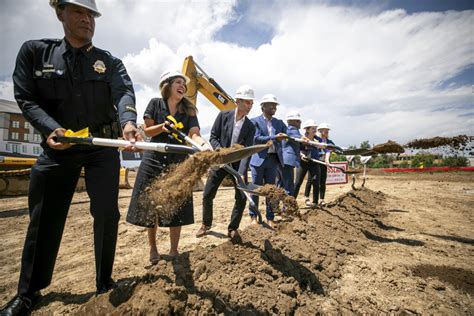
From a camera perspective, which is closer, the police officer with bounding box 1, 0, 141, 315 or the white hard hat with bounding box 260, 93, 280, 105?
the police officer with bounding box 1, 0, 141, 315

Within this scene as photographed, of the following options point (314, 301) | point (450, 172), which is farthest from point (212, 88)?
point (450, 172)

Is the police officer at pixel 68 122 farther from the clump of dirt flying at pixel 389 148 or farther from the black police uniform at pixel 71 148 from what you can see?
the clump of dirt flying at pixel 389 148

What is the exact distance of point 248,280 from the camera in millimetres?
2082

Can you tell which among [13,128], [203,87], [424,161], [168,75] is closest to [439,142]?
[168,75]

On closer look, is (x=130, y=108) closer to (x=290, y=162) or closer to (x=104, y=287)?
(x=104, y=287)

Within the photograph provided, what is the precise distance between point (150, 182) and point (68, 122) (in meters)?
0.92

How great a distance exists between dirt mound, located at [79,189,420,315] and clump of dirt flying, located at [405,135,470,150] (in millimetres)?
2625

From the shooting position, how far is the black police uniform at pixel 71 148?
185 centimetres

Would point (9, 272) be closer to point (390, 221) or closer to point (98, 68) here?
point (98, 68)

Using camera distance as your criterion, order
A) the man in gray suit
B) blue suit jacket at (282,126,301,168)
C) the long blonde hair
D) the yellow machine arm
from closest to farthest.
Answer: the long blonde hair, the man in gray suit, blue suit jacket at (282,126,301,168), the yellow machine arm

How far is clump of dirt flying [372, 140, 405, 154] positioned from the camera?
4578mm

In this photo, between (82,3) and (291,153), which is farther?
(291,153)

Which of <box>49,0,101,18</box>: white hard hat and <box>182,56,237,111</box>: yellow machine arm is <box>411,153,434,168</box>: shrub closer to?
<box>182,56,237,111</box>: yellow machine arm

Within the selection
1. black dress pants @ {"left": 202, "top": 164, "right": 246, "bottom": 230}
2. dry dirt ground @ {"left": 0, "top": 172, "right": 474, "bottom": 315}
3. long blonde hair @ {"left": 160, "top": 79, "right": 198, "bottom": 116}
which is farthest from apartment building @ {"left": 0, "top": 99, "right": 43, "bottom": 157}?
long blonde hair @ {"left": 160, "top": 79, "right": 198, "bottom": 116}
